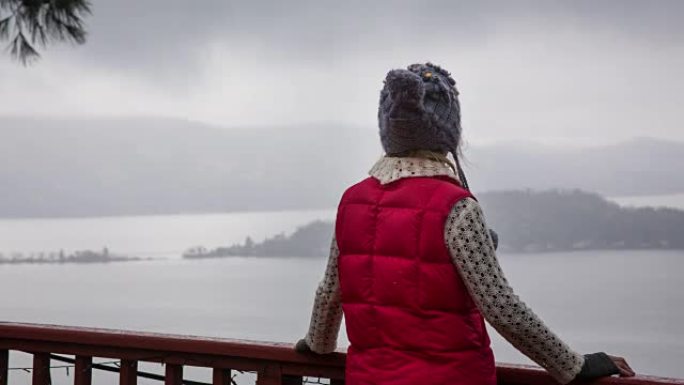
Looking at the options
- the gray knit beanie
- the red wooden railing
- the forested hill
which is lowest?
the red wooden railing

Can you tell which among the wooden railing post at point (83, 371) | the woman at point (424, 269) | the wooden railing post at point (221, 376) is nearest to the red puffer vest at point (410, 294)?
the woman at point (424, 269)

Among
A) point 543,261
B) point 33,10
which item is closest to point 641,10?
point 543,261

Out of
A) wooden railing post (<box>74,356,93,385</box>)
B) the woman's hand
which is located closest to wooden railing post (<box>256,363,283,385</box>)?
wooden railing post (<box>74,356,93,385</box>)

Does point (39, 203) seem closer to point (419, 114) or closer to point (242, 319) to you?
point (242, 319)

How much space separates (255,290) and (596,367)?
29.7 feet

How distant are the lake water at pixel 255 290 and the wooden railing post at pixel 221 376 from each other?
4328 mm

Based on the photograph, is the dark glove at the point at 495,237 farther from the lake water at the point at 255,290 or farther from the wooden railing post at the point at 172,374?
the lake water at the point at 255,290

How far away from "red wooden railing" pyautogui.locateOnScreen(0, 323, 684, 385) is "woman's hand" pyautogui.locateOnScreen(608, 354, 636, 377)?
4.9 inches

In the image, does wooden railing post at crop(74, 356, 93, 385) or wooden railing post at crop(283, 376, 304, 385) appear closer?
wooden railing post at crop(283, 376, 304, 385)

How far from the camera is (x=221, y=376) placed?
75.9 inches

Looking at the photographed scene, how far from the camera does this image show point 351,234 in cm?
153

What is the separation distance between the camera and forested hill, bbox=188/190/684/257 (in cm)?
987

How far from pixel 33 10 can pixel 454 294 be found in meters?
2.81

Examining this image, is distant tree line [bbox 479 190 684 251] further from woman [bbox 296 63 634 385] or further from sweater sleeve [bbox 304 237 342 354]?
woman [bbox 296 63 634 385]
